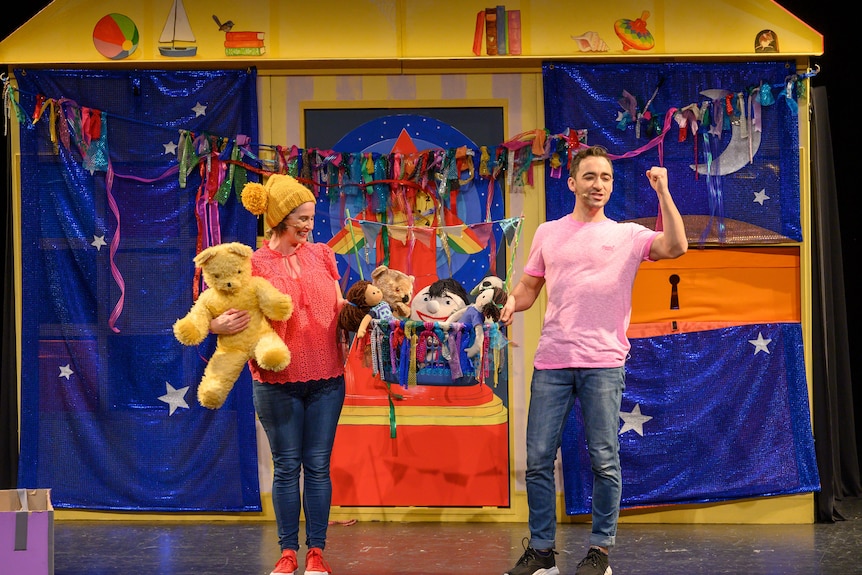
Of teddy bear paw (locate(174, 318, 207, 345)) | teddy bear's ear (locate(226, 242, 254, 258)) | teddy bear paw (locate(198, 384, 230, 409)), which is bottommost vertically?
teddy bear paw (locate(198, 384, 230, 409))

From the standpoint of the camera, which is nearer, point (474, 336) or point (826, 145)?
point (474, 336)

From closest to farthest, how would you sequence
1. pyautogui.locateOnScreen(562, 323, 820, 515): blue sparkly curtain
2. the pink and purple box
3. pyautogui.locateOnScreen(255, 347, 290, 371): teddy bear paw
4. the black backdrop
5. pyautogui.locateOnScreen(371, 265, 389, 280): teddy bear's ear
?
the pink and purple box
pyautogui.locateOnScreen(255, 347, 290, 371): teddy bear paw
pyautogui.locateOnScreen(371, 265, 389, 280): teddy bear's ear
pyautogui.locateOnScreen(562, 323, 820, 515): blue sparkly curtain
the black backdrop

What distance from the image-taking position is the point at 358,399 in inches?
179

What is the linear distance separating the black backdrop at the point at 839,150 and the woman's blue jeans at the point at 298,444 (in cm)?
196

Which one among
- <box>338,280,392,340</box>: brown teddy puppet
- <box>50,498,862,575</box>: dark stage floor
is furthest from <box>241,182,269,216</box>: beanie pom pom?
<box>50,498,862,575</box>: dark stage floor

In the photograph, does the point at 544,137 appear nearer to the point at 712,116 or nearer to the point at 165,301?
the point at 712,116

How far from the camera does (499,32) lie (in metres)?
4.46

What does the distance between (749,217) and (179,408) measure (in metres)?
2.72

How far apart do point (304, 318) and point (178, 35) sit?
6.06ft

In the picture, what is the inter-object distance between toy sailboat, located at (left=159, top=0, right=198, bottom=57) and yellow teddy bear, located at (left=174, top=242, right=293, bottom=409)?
1589 mm

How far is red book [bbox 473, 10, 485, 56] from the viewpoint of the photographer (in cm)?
445

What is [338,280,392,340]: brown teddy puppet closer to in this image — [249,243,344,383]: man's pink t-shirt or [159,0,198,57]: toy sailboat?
[249,243,344,383]: man's pink t-shirt

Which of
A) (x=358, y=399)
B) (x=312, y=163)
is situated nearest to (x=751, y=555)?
(x=358, y=399)

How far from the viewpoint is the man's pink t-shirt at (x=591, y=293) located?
10.6 ft
